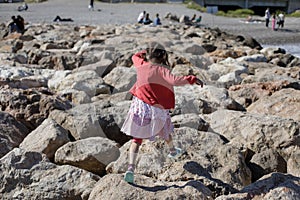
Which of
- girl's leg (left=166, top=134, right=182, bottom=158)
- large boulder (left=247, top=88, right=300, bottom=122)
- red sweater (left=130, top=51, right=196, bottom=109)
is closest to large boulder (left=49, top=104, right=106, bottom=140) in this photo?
girl's leg (left=166, top=134, right=182, bottom=158)

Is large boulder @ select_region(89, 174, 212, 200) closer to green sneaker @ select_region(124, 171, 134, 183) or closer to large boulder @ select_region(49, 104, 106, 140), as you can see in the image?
green sneaker @ select_region(124, 171, 134, 183)

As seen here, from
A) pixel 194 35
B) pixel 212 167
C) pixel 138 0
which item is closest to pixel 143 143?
pixel 212 167

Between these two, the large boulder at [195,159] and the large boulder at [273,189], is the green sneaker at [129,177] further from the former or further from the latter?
the large boulder at [273,189]

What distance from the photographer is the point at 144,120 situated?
12.4 ft

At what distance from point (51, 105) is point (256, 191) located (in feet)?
9.16

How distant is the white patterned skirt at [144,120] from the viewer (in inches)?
149

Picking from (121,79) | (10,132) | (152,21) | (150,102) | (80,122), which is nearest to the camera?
(150,102)

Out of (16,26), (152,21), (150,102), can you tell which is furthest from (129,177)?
(152,21)

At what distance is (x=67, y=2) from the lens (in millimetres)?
37062

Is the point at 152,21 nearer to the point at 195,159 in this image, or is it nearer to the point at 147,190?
the point at 195,159

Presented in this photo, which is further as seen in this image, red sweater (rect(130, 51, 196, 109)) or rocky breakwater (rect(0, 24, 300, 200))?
red sweater (rect(130, 51, 196, 109))

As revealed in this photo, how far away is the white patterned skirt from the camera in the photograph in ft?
12.4

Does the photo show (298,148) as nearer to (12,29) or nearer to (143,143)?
(143,143)

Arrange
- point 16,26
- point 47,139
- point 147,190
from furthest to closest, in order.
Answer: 1. point 16,26
2. point 47,139
3. point 147,190
